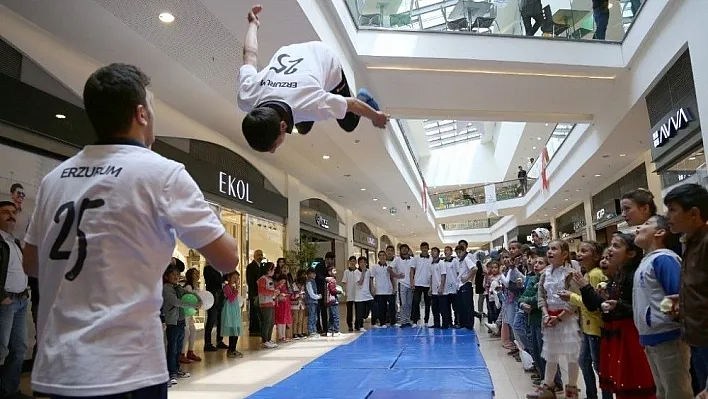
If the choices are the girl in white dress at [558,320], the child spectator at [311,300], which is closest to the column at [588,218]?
the child spectator at [311,300]

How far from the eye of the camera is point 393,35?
23.5 ft

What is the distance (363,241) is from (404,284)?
11.0m

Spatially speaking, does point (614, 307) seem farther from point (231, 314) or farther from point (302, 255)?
point (302, 255)

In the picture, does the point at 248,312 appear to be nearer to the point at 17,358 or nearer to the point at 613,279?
the point at 17,358

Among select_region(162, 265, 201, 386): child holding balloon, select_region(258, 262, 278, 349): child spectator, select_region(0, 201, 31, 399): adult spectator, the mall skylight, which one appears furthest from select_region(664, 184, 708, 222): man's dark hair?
the mall skylight

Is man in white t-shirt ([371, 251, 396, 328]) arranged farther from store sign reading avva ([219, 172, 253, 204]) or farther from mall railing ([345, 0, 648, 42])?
mall railing ([345, 0, 648, 42])

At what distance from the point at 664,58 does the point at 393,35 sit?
133 inches

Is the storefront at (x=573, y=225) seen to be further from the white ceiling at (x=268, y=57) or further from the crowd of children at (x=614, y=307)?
the crowd of children at (x=614, y=307)

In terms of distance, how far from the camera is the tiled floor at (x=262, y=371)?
16.0ft

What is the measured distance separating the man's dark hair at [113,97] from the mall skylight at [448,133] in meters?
24.5

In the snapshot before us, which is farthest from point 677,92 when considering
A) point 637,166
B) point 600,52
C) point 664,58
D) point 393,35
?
point 637,166

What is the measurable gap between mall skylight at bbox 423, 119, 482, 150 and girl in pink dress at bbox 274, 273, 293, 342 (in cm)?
1758

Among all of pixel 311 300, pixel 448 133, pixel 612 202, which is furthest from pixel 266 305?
pixel 448 133

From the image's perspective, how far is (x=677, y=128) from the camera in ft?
20.5
